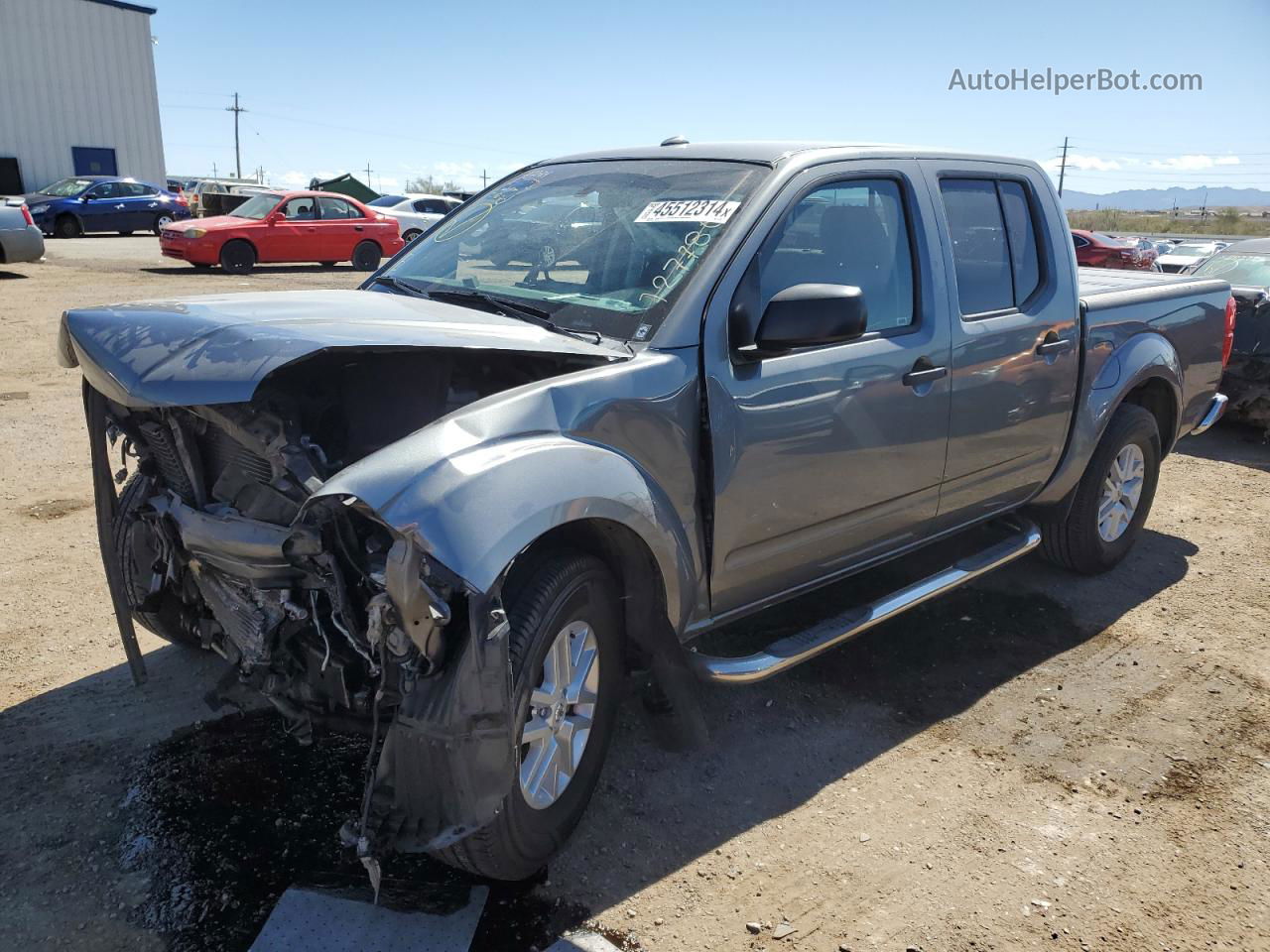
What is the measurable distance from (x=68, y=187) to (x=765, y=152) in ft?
95.5

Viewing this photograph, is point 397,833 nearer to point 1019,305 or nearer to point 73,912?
point 73,912

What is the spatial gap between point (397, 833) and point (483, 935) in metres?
0.43

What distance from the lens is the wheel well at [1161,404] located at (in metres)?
5.16

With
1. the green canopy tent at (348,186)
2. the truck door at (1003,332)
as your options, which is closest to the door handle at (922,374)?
the truck door at (1003,332)

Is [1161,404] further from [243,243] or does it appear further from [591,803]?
[243,243]

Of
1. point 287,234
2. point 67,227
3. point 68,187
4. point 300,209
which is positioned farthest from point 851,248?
point 68,187

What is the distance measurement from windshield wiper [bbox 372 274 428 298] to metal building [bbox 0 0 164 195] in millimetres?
37504

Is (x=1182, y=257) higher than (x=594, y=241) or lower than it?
lower

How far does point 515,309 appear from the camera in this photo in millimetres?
3316

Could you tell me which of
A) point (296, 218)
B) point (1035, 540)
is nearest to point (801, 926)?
point (1035, 540)

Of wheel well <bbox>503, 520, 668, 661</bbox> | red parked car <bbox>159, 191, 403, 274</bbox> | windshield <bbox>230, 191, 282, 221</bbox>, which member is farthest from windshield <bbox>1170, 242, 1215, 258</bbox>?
wheel well <bbox>503, 520, 668, 661</bbox>

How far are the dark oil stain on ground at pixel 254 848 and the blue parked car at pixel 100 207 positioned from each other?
27116 mm

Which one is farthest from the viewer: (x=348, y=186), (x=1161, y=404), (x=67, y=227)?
(x=348, y=186)

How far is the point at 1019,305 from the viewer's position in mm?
4262
